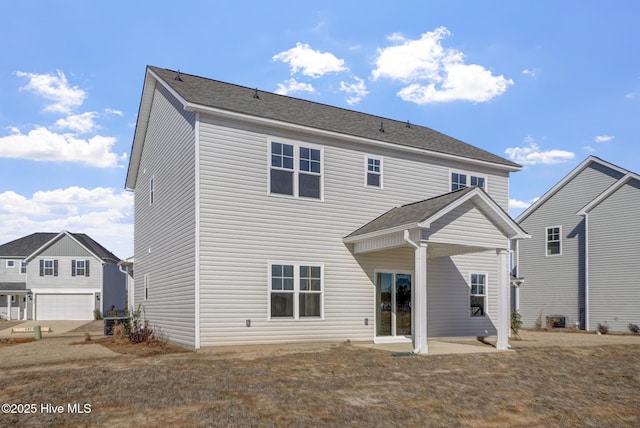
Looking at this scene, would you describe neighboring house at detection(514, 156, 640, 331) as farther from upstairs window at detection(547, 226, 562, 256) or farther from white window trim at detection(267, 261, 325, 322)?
white window trim at detection(267, 261, 325, 322)

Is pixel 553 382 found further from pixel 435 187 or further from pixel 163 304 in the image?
pixel 163 304

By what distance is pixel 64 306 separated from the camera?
141 feet

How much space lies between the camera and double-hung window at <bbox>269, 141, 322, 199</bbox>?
16.2 metres

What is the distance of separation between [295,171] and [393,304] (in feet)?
17.7

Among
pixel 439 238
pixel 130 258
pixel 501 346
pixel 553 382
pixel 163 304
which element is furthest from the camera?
pixel 130 258

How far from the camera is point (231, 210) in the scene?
15320 mm

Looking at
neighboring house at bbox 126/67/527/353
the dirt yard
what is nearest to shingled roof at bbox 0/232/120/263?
neighboring house at bbox 126/67/527/353

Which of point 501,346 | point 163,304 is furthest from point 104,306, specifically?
point 501,346

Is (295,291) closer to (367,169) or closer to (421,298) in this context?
(421,298)

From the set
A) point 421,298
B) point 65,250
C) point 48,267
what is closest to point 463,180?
point 421,298

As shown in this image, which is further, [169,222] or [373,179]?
[373,179]

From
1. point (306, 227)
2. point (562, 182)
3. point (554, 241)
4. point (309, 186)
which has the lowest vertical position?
point (554, 241)

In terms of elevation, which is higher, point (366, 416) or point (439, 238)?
point (439, 238)

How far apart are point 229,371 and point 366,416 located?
4.38 m
